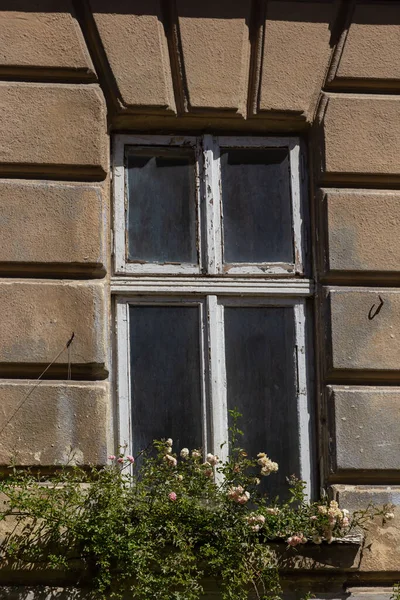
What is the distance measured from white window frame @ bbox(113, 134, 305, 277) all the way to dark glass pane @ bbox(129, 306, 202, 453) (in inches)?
9.1

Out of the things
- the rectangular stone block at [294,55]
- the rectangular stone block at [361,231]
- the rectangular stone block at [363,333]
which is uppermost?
the rectangular stone block at [294,55]

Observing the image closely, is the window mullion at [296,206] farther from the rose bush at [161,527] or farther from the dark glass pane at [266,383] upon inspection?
the rose bush at [161,527]

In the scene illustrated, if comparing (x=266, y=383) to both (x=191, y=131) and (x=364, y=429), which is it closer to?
(x=364, y=429)

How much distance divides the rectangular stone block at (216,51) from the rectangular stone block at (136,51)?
4.8 inches

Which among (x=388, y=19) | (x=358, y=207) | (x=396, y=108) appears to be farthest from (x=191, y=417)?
(x=388, y=19)

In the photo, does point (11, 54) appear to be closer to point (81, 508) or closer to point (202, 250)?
point (202, 250)

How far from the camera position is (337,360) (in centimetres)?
586

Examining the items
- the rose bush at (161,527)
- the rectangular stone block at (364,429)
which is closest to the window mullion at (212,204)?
the rectangular stone block at (364,429)

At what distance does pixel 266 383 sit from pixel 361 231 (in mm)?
891

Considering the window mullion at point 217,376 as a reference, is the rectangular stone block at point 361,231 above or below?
above

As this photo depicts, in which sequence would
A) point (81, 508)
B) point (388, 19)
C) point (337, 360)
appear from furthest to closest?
1. point (388, 19)
2. point (337, 360)
3. point (81, 508)

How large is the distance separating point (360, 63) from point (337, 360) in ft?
5.08

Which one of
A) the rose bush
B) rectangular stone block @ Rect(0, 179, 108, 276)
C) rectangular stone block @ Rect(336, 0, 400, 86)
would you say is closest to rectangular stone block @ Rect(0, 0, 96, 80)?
rectangular stone block @ Rect(0, 179, 108, 276)

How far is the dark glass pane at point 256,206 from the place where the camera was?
6125 millimetres
